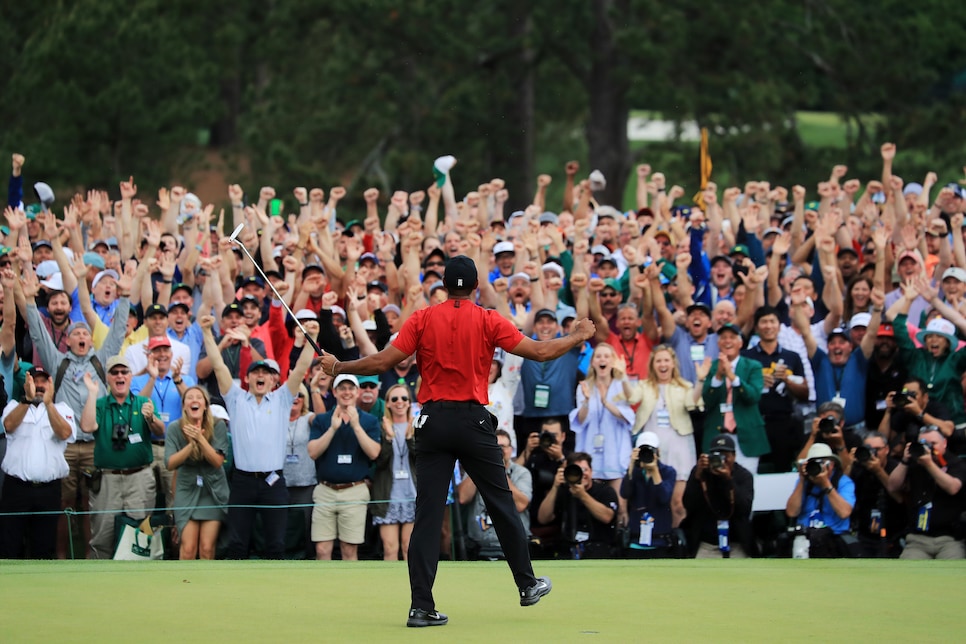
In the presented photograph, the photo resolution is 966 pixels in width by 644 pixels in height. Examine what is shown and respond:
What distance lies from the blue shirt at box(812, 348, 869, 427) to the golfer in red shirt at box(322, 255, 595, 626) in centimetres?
618

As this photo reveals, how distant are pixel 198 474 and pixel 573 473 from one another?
3090 mm

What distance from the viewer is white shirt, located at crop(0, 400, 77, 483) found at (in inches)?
506

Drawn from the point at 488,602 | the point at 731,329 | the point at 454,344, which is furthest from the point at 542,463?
the point at 454,344

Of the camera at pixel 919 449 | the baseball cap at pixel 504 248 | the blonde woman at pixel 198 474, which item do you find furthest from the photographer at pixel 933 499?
the blonde woman at pixel 198 474

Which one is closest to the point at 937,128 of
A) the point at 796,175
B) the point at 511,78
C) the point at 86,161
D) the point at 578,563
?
the point at 796,175

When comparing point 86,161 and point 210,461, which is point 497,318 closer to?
point 210,461

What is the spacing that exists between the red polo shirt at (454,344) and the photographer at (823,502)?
496 cm

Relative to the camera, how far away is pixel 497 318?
28.2 ft

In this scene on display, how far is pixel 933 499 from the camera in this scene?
41.7ft

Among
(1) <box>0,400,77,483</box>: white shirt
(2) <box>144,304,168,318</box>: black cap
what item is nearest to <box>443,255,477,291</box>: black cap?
(1) <box>0,400,77,483</box>: white shirt

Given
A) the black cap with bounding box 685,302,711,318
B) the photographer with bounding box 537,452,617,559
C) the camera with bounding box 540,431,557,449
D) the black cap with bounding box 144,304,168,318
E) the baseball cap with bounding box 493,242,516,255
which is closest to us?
the photographer with bounding box 537,452,617,559

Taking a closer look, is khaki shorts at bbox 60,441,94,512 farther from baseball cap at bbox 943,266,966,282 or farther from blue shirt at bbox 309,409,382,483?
baseball cap at bbox 943,266,966,282

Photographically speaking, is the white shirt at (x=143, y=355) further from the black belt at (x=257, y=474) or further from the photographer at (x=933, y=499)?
the photographer at (x=933, y=499)

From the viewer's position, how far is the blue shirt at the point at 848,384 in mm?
14133
